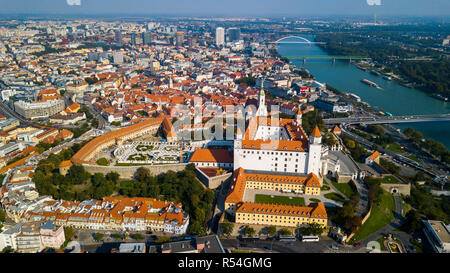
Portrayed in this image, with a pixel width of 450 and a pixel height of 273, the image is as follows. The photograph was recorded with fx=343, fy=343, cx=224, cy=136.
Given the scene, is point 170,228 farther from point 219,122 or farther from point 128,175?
point 219,122

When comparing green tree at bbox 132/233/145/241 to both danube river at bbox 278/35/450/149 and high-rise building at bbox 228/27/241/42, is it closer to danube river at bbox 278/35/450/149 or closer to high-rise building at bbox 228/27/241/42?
danube river at bbox 278/35/450/149

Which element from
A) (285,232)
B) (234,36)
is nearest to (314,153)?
(285,232)

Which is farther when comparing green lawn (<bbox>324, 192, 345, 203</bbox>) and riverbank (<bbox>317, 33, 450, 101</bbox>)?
riverbank (<bbox>317, 33, 450, 101</bbox>)

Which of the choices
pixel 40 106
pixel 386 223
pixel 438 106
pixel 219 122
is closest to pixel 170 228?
pixel 386 223

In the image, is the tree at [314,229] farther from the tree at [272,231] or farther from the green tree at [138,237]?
the green tree at [138,237]

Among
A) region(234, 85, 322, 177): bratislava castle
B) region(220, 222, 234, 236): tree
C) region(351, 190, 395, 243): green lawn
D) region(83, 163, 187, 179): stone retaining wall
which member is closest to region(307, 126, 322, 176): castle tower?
region(234, 85, 322, 177): bratislava castle

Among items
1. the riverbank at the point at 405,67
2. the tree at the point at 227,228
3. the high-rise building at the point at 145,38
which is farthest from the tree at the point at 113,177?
the high-rise building at the point at 145,38

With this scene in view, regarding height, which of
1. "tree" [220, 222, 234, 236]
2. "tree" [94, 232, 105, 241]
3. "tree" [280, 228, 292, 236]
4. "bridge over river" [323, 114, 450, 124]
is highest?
"bridge over river" [323, 114, 450, 124]
